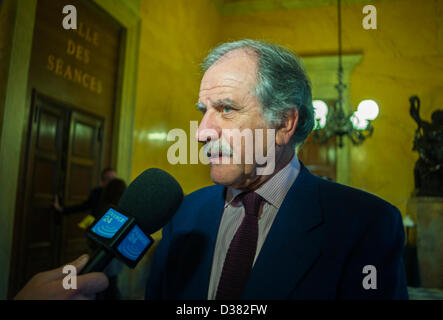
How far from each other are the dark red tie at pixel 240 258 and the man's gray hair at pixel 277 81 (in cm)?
27

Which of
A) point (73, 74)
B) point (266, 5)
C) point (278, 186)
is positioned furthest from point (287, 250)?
point (266, 5)

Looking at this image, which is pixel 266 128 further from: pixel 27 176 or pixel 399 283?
pixel 27 176

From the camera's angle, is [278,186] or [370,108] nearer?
[278,186]

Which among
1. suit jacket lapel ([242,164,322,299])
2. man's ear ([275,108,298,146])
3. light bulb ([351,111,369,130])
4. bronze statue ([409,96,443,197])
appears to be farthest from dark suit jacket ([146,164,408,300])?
light bulb ([351,111,369,130])

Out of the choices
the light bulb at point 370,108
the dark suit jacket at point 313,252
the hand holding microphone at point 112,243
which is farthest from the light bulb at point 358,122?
the hand holding microphone at point 112,243

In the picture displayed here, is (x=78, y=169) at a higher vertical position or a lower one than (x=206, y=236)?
higher

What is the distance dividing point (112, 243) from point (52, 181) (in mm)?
2482

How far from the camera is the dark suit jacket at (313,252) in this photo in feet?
2.42

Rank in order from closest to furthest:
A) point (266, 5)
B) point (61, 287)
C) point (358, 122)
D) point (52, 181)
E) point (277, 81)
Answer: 1. point (61, 287)
2. point (277, 81)
3. point (52, 181)
4. point (266, 5)
5. point (358, 122)

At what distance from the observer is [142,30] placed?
2.91m

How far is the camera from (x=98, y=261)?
51cm

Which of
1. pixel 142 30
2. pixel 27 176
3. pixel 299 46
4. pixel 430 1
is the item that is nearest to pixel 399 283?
pixel 430 1

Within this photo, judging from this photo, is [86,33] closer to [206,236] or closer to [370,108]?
[206,236]
